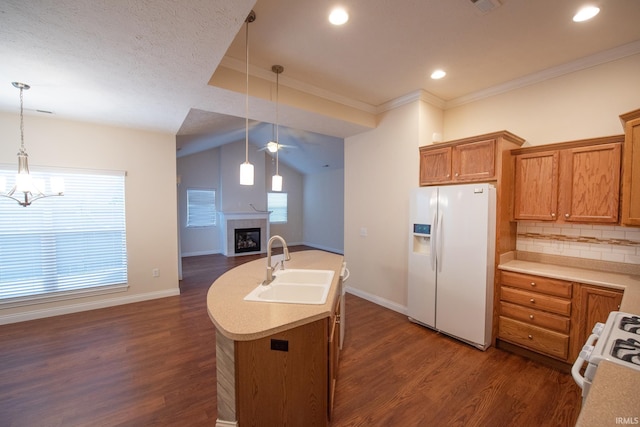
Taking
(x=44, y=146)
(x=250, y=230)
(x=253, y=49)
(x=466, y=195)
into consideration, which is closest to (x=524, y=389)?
(x=466, y=195)

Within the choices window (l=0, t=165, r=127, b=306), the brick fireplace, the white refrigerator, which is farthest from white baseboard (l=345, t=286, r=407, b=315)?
the brick fireplace

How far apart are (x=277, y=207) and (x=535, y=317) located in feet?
25.2

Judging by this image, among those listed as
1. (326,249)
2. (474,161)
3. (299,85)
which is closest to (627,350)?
(474,161)

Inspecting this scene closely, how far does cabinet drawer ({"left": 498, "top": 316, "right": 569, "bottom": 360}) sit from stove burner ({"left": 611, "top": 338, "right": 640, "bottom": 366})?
1430 mm

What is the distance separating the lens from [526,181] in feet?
8.91

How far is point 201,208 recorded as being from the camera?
7.61 m

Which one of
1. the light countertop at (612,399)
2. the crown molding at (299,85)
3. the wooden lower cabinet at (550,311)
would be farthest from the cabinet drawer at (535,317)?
the crown molding at (299,85)

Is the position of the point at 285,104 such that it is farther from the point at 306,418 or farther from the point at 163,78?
the point at 306,418

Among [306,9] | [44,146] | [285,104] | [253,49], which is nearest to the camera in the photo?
[306,9]

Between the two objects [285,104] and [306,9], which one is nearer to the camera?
[306,9]

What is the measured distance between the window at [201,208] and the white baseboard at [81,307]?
3702mm

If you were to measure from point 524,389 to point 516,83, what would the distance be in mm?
3113

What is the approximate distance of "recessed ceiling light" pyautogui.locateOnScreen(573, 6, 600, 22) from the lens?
1871mm

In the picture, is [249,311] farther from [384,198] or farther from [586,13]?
[586,13]
